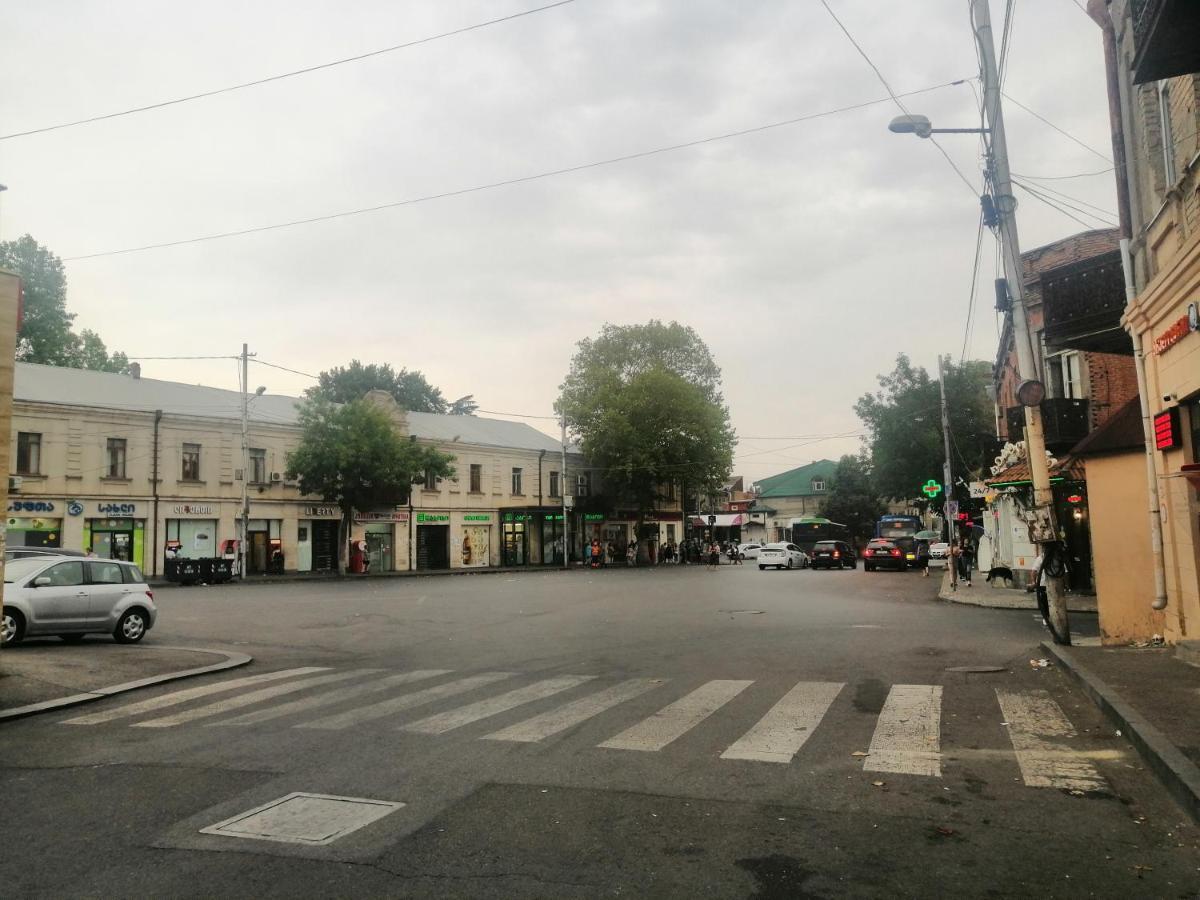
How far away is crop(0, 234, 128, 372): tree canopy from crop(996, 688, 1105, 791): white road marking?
166 feet

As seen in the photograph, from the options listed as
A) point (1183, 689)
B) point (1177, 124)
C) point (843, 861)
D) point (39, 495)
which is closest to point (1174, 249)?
point (1177, 124)

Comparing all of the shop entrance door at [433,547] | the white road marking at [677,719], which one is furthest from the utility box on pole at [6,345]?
the shop entrance door at [433,547]

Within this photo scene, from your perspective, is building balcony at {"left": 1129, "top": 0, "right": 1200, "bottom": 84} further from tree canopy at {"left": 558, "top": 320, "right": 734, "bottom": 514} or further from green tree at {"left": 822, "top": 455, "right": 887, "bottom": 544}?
green tree at {"left": 822, "top": 455, "right": 887, "bottom": 544}

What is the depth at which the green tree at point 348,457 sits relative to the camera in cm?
4191

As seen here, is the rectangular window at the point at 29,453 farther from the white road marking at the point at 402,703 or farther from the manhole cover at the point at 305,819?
the manhole cover at the point at 305,819

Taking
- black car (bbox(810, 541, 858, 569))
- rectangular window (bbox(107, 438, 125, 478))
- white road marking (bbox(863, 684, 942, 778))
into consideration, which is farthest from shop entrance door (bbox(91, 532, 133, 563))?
white road marking (bbox(863, 684, 942, 778))

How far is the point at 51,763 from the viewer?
6.91 meters

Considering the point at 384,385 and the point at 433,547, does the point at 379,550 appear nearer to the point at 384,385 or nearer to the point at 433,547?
the point at 433,547

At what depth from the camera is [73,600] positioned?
14273 mm

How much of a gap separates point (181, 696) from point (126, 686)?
3.68ft

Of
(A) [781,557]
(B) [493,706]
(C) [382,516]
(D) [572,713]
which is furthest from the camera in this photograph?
(C) [382,516]

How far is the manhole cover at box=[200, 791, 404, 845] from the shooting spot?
4.92 meters

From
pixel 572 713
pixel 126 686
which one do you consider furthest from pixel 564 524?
pixel 572 713

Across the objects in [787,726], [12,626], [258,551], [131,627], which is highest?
[258,551]
